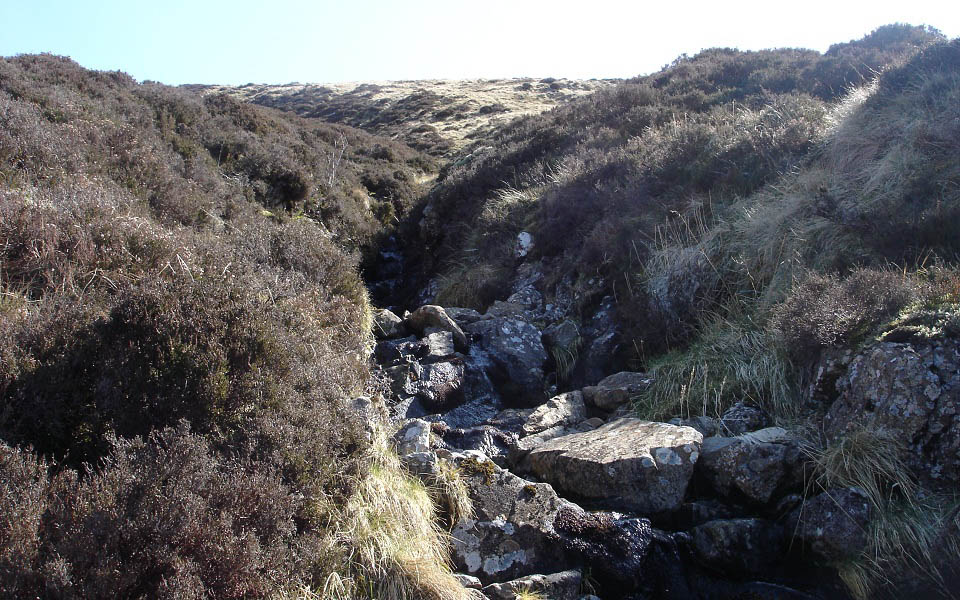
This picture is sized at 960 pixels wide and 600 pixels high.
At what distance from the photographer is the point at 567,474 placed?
4.89 metres

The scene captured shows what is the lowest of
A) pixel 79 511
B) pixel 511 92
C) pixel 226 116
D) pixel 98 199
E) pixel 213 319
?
pixel 79 511

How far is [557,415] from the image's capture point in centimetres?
636

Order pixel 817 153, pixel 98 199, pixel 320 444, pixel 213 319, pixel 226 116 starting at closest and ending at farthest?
1. pixel 320 444
2. pixel 213 319
3. pixel 98 199
4. pixel 817 153
5. pixel 226 116

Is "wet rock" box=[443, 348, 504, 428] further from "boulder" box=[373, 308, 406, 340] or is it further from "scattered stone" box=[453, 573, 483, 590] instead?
"scattered stone" box=[453, 573, 483, 590]

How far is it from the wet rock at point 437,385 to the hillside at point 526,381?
0.09 feet

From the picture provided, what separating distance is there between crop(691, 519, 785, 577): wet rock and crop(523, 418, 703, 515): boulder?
0.36 metres

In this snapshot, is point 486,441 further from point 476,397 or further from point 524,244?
point 524,244

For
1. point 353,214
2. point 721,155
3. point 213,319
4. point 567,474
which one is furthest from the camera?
point 353,214

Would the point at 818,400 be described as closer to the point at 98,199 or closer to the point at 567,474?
the point at 567,474

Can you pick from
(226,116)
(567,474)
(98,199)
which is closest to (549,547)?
(567,474)

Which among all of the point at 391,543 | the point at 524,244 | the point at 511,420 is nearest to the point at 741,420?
the point at 511,420

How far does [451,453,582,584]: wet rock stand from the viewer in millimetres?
4105

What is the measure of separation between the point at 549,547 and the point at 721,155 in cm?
720

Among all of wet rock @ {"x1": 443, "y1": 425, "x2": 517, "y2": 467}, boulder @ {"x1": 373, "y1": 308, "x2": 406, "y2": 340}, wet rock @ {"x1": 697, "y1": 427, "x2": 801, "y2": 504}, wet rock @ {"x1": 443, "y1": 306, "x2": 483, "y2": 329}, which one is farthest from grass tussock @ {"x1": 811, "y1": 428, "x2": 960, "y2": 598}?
boulder @ {"x1": 373, "y1": 308, "x2": 406, "y2": 340}
